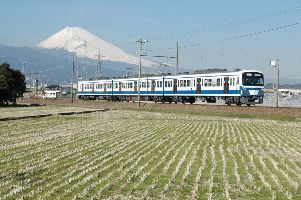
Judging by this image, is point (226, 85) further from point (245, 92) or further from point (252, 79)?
point (252, 79)

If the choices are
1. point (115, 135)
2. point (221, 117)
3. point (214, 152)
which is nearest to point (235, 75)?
point (221, 117)

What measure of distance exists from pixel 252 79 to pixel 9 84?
3672cm

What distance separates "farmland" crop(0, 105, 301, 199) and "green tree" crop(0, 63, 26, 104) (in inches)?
1884

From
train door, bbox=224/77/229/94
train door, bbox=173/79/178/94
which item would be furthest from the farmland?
train door, bbox=173/79/178/94

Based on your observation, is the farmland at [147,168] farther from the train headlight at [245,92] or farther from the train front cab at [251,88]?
the train front cab at [251,88]

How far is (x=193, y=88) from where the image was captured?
5575 centimetres

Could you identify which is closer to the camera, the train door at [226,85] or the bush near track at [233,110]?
the bush near track at [233,110]

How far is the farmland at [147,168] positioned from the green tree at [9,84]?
157ft

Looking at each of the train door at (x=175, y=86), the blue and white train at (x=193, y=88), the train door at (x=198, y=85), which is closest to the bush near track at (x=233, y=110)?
the blue and white train at (x=193, y=88)

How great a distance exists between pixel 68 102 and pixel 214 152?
5903 cm

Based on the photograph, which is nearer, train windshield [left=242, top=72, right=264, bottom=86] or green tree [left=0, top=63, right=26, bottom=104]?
train windshield [left=242, top=72, right=264, bottom=86]

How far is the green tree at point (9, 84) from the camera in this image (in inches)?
2702

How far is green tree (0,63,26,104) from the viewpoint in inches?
2702

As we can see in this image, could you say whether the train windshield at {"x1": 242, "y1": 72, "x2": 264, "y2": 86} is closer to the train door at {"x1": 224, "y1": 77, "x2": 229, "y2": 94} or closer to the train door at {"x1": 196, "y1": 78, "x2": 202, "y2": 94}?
the train door at {"x1": 224, "y1": 77, "x2": 229, "y2": 94}
